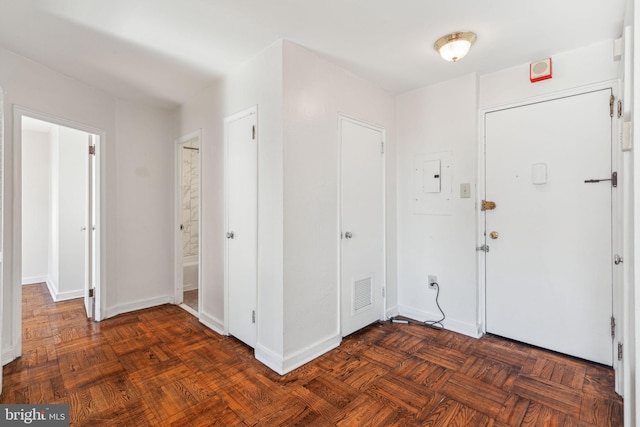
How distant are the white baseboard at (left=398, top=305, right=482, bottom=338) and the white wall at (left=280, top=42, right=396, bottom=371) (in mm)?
961

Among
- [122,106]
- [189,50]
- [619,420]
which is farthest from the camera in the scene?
[122,106]

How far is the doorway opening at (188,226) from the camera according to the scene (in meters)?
Result: 3.65

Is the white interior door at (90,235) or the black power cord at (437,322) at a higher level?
the white interior door at (90,235)

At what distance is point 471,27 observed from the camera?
1981 millimetres

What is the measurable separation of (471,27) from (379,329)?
2559 millimetres

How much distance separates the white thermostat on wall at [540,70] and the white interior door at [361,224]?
50.8 inches

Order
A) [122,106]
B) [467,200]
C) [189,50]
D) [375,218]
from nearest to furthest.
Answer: [189,50] < [467,200] < [375,218] < [122,106]

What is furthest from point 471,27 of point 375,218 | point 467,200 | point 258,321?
point 258,321

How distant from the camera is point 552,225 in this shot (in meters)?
2.37

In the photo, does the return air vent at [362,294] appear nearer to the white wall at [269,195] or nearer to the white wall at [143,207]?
the white wall at [269,195]

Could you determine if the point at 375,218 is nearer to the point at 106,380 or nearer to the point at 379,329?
the point at 379,329

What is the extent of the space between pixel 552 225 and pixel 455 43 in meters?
1.59

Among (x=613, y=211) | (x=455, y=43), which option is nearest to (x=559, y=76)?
(x=455, y=43)

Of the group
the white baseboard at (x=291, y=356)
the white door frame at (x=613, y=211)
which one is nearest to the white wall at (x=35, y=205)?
the white baseboard at (x=291, y=356)
